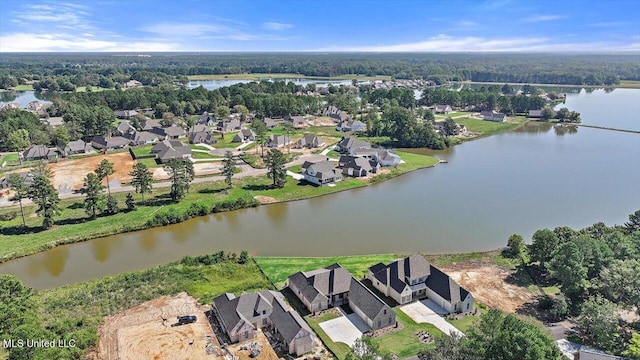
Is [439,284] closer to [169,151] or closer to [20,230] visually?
[20,230]

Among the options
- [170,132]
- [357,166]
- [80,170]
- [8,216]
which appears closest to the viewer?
[8,216]

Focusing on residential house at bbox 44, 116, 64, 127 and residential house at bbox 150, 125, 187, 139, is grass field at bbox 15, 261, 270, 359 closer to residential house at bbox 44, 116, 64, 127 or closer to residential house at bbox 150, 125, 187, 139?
residential house at bbox 150, 125, 187, 139

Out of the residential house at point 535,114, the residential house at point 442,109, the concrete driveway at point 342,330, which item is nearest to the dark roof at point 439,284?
the concrete driveway at point 342,330

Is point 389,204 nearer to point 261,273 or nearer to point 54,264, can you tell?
point 261,273

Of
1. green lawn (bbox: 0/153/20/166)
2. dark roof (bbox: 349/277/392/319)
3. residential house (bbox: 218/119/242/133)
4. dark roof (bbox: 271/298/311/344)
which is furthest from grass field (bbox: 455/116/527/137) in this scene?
green lawn (bbox: 0/153/20/166)

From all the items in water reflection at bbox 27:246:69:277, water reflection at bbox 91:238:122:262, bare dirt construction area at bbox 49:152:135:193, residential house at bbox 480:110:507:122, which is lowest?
water reflection at bbox 27:246:69:277

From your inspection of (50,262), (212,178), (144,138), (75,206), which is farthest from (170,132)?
(50,262)

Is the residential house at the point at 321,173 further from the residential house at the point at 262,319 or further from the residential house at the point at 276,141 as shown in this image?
the residential house at the point at 262,319
